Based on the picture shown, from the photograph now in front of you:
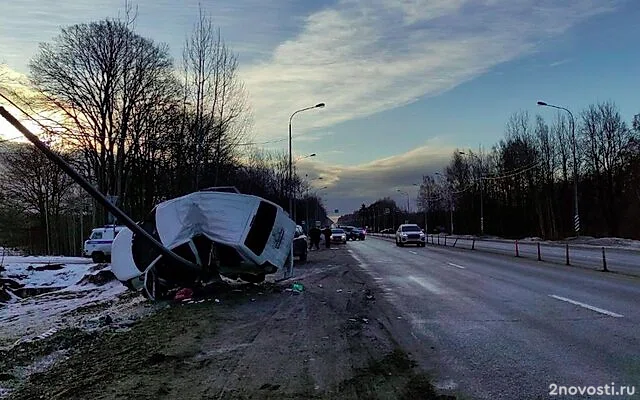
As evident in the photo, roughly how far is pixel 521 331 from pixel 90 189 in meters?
8.74

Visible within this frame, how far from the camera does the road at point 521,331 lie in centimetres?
659

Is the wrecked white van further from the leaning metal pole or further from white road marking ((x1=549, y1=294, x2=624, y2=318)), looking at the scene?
white road marking ((x1=549, y1=294, x2=624, y2=318))

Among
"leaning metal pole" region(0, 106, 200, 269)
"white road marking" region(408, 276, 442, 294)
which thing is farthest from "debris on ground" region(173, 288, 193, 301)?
"white road marking" region(408, 276, 442, 294)

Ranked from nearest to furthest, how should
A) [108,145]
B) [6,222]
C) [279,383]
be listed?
[279,383], [108,145], [6,222]

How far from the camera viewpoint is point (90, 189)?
12125 millimetres

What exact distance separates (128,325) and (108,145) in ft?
136

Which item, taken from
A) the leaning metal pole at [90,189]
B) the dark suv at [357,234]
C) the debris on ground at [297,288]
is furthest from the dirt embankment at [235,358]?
the dark suv at [357,234]

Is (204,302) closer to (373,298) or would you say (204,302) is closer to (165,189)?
(373,298)

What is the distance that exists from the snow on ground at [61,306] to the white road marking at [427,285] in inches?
291

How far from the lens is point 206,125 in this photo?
3553cm

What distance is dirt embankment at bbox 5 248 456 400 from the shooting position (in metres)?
6.40

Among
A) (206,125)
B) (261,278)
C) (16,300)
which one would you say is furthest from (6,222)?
(261,278)

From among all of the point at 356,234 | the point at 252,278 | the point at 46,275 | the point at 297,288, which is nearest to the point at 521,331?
the point at 297,288

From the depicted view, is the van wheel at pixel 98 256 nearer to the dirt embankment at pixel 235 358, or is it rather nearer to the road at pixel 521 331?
the road at pixel 521 331
